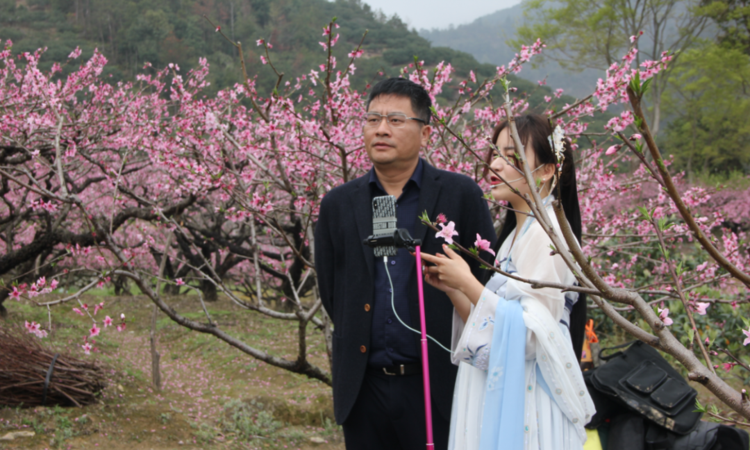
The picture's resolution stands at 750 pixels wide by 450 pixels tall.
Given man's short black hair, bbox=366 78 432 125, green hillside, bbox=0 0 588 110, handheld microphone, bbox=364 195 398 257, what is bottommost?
handheld microphone, bbox=364 195 398 257

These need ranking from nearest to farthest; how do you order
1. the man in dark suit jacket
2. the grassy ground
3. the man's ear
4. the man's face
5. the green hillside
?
1. the man in dark suit jacket
2. the man's face
3. the man's ear
4. the grassy ground
5. the green hillside

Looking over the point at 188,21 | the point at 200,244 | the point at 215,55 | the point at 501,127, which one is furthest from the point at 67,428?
the point at 188,21

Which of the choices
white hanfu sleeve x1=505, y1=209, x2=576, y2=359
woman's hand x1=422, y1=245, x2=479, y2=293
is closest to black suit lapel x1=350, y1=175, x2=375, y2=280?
woman's hand x1=422, y1=245, x2=479, y2=293

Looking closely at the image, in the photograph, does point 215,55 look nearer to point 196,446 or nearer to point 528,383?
point 196,446

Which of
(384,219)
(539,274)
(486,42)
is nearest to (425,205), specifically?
(384,219)

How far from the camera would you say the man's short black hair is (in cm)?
204

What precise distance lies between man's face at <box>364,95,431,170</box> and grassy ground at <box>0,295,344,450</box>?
9.83 ft

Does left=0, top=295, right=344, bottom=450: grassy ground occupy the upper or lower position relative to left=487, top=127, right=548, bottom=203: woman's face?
lower

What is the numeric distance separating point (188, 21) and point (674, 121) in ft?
84.1

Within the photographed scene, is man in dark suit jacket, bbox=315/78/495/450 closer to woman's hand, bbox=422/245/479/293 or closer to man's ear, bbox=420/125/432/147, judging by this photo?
man's ear, bbox=420/125/432/147

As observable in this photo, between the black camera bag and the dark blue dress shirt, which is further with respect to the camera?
the black camera bag

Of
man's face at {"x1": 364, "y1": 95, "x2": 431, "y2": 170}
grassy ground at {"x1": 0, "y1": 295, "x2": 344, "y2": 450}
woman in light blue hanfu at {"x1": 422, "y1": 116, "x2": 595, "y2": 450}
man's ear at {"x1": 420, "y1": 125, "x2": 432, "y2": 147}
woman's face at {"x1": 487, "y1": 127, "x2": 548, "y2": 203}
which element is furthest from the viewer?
grassy ground at {"x1": 0, "y1": 295, "x2": 344, "y2": 450}

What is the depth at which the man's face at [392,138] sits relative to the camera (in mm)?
1993

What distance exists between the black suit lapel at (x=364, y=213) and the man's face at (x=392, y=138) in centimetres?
11
